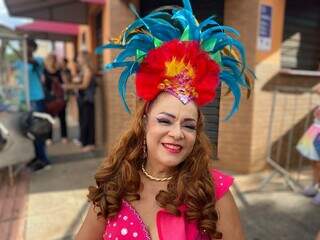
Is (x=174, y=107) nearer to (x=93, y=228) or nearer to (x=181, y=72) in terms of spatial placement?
(x=181, y=72)

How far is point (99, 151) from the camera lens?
6496 millimetres

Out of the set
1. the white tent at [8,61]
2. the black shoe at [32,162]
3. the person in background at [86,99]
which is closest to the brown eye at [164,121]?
the white tent at [8,61]

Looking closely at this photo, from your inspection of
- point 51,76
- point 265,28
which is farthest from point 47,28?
A: point 265,28

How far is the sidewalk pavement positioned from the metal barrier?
0.39 m

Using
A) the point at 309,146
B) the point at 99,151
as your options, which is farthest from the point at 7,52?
the point at 309,146

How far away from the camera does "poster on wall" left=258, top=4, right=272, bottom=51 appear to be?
15.8ft

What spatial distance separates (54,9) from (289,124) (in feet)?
18.7

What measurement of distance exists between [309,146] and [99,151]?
3.69m

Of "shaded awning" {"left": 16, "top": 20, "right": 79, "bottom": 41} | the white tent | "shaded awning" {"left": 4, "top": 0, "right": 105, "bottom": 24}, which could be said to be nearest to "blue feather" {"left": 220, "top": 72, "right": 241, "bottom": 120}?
the white tent

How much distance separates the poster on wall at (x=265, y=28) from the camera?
15.8ft

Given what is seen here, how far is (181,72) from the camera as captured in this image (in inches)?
59.5

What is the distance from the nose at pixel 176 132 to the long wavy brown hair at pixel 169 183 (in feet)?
0.50

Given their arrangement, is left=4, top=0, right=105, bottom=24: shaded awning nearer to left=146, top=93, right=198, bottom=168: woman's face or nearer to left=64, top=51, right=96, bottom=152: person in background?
left=64, top=51, right=96, bottom=152: person in background

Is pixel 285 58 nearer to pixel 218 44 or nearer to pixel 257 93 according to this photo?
pixel 257 93
